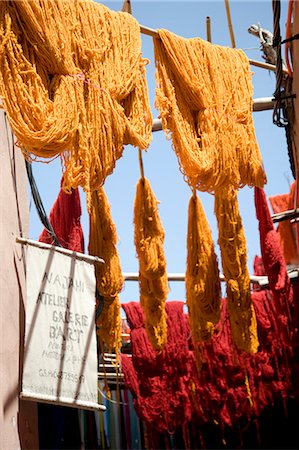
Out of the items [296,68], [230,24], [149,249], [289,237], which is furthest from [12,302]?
[289,237]

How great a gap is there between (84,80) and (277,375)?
4.80 metres

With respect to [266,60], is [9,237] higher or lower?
lower

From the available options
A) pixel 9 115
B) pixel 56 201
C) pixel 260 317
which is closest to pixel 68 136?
pixel 9 115

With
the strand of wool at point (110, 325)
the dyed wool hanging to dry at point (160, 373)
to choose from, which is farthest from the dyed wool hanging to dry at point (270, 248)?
the strand of wool at point (110, 325)

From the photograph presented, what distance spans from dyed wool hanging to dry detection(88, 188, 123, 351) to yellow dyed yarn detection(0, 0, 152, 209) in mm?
1475

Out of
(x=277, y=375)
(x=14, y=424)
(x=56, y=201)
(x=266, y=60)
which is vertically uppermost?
(x=266, y=60)

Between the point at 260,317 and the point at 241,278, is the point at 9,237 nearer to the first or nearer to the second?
the point at 241,278

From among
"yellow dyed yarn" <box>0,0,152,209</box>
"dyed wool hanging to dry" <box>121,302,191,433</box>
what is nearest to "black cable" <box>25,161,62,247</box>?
"yellow dyed yarn" <box>0,0,152,209</box>

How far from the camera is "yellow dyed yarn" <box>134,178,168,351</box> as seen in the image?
302 inches

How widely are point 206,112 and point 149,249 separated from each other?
1.69 m

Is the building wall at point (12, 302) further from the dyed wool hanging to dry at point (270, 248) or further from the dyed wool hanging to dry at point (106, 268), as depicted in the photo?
the dyed wool hanging to dry at point (270, 248)

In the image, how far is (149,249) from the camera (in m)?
7.67

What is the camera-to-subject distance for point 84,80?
224 inches

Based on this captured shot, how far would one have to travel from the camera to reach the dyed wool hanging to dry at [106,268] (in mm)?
7117
